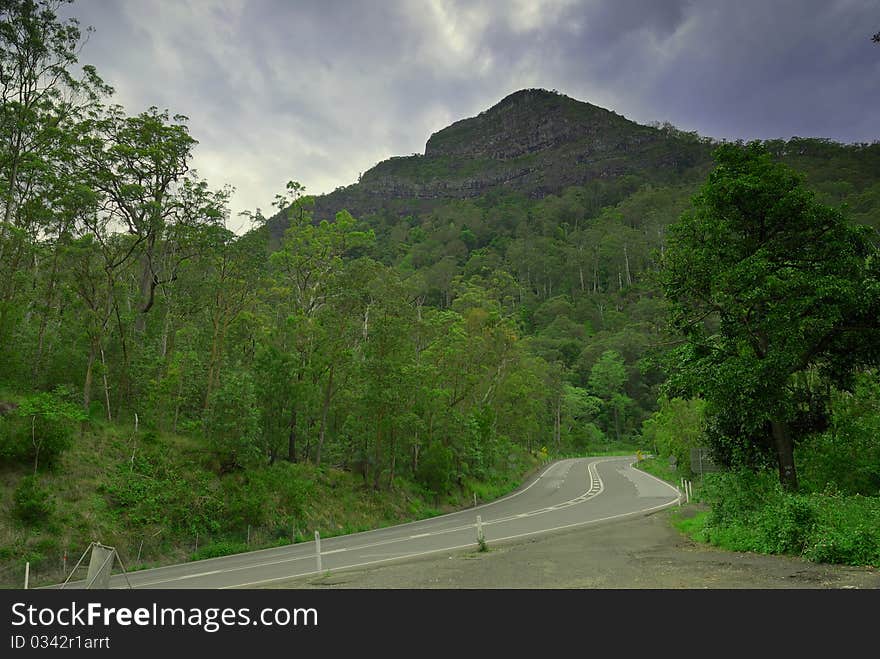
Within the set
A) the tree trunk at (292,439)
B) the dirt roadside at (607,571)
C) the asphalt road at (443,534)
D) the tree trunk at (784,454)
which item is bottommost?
the asphalt road at (443,534)

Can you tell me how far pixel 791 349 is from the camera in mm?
12242

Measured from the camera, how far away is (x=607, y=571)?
939 cm

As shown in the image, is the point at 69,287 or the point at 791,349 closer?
the point at 791,349

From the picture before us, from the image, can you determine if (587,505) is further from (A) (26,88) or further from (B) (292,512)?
(A) (26,88)

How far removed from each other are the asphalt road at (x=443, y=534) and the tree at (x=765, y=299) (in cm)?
770

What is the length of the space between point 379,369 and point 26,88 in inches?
722

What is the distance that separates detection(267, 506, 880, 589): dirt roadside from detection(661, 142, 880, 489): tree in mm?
3623

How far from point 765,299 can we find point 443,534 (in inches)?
513

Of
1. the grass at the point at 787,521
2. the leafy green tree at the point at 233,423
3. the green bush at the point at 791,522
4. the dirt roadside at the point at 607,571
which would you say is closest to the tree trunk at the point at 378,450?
the leafy green tree at the point at 233,423

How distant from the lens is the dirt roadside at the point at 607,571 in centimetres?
777

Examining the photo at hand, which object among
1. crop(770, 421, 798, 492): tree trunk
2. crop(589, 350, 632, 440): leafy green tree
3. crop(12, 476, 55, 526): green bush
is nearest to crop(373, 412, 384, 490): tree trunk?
crop(12, 476, 55, 526): green bush

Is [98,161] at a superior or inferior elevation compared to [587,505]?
superior

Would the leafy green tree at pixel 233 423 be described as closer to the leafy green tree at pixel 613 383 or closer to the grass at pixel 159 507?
the grass at pixel 159 507

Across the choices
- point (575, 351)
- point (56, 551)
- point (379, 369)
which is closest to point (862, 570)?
point (56, 551)
